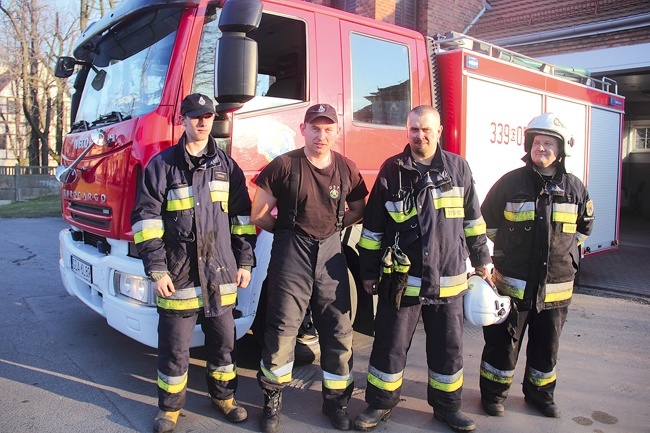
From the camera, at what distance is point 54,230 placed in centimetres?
1152

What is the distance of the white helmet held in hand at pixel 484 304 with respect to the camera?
3.01 metres

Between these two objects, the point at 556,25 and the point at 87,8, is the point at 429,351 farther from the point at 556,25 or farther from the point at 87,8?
the point at 87,8

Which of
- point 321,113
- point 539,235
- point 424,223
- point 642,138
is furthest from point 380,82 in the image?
point 642,138

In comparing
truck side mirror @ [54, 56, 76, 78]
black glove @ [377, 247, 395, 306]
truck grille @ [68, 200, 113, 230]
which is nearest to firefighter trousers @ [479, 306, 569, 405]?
black glove @ [377, 247, 395, 306]

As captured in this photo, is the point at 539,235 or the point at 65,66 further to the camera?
the point at 65,66

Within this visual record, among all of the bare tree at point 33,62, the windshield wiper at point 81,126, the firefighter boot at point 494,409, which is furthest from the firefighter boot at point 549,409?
the bare tree at point 33,62

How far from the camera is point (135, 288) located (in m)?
3.25

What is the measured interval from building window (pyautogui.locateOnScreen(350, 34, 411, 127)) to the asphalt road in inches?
70.0

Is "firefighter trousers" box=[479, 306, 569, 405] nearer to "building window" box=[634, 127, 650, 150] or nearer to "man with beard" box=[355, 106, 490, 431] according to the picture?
"man with beard" box=[355, 106, 490, 431]

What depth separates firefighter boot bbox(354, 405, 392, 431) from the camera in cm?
298

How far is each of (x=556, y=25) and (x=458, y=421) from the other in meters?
9.57

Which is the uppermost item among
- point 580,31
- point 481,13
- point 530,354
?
point 481,13

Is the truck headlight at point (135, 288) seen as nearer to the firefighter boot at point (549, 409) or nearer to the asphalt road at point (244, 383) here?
the asphalt road at point (244, 383)

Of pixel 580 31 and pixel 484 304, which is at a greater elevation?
pixel 580 31
